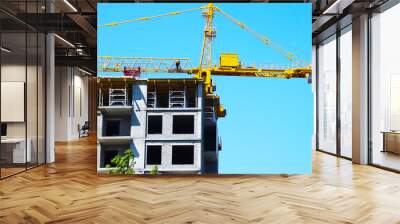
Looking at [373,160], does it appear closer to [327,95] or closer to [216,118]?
[327,95]

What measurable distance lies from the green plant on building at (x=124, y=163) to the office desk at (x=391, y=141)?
4.97 meters

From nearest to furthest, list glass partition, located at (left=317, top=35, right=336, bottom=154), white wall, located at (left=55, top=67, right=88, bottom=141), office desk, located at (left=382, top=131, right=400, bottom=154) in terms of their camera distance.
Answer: office desk, located at (left=382, top=131, right=400, bottom=154)
glass partition, located at (left=317, top=35, right=336, bottom=154)
white wall, located at (left=55, top=67, right=88, bottom=141)

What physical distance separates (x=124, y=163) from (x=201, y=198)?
2.33 m

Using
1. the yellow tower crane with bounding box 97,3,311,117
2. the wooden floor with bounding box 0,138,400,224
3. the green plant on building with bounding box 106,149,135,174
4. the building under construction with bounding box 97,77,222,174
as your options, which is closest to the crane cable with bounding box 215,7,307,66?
the yellow tower crane with bounding box 97,3,311,117

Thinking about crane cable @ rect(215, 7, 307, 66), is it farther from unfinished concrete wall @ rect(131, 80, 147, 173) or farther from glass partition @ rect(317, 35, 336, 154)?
glass partition @ rect(317, 35, 336, 154)

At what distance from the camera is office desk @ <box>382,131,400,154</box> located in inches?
301

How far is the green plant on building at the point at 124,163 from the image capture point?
7.21 meters

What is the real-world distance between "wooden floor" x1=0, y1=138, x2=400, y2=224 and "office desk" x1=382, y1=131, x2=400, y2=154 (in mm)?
547

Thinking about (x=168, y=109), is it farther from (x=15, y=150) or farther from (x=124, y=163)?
(x=15, y=150)

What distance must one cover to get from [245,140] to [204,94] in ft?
3.67

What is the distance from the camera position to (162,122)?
724 cm

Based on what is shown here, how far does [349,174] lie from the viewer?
7.45 metres

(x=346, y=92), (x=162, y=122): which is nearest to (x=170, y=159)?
(x=162, y=122)

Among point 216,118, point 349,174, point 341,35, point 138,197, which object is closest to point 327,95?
point 341,35
